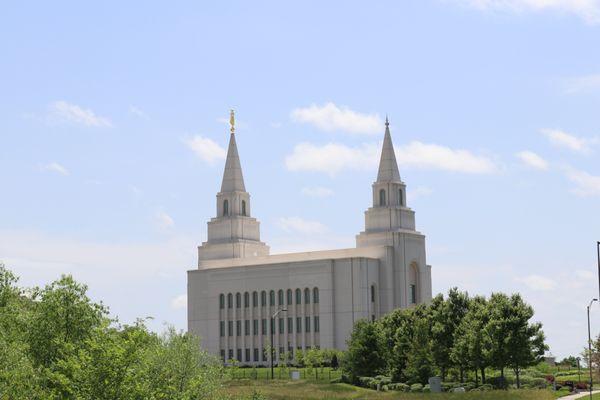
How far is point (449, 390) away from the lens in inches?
2781

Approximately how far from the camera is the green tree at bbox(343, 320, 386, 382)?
268ft

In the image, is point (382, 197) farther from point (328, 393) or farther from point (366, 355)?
point (328, 393)

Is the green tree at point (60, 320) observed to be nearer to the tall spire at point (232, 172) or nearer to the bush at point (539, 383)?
the bush at point (539, 383)

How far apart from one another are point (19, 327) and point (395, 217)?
2932 inches

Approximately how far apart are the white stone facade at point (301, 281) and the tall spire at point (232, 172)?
0.12 metres

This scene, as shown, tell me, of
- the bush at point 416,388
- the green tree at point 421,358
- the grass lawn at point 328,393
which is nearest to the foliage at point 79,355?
the grass lawn at point 328,393

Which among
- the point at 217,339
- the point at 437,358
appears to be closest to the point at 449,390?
the point at 437,358

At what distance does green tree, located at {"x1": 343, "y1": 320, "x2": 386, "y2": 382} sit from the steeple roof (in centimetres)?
3779

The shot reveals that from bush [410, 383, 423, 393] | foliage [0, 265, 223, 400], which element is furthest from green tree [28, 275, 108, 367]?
bush [410, 383, 423, 393]

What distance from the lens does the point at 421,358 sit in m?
75.8

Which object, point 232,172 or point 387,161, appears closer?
point 387,161

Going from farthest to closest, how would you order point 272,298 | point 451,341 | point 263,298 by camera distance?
point 263,298, point 272,298, point 451,341

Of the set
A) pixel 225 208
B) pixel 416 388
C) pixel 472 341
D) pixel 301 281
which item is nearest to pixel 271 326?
pixel 301 281

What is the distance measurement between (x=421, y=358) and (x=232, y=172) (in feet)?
189
